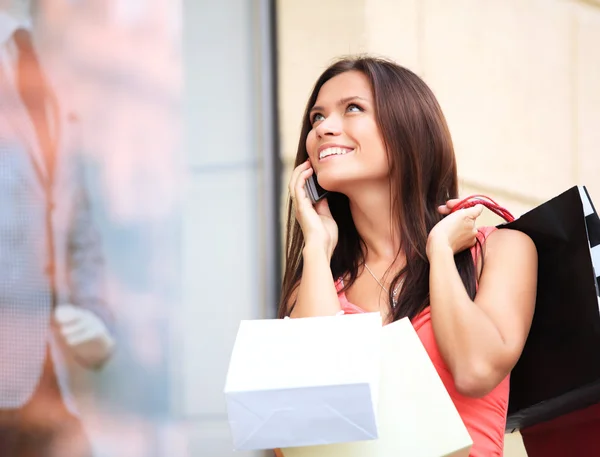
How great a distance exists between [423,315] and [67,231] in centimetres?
113

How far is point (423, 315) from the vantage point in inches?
87.3

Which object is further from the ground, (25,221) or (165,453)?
(25,221)

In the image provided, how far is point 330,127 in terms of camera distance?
2.41 m

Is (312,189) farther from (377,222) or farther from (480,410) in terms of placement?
(480,410)

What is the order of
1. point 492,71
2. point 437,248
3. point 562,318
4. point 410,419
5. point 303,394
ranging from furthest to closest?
point 492,71 < point 437,248 < point 562,318 < point 410,419 < point 303,394

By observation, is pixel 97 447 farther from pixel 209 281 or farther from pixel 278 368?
pixel 278 368

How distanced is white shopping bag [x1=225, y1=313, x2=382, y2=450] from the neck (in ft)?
2.63

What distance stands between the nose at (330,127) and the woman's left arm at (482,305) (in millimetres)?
345

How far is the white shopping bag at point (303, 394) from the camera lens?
62.6 inches

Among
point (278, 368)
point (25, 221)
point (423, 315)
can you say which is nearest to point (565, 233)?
point (423, 315)

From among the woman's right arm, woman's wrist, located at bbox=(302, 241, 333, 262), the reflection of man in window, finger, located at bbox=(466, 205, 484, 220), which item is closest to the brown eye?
the woman's right arm

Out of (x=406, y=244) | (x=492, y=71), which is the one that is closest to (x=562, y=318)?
(x=406, y=244)

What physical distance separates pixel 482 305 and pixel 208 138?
65.9 inches

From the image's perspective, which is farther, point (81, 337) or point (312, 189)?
point (81, 337)
